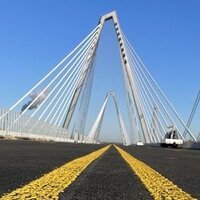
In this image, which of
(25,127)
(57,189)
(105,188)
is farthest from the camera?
(25,127)

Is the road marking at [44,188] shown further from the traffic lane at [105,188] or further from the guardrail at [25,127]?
the guardrail at [25,127]

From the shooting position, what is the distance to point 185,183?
21.8 ft

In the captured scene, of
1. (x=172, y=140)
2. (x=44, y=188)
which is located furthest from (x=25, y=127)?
(x=44, y=188)

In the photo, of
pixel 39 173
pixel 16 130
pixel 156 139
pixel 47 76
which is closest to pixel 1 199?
pixel 39 173

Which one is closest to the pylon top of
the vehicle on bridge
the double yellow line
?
the vehicle on bridge

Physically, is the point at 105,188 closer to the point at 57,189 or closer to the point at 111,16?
the point at 57,189

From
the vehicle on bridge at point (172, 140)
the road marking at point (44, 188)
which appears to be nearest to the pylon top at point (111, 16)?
the vehicle on bridge at point (172, 140)

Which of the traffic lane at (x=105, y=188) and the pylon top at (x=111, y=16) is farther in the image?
Answer: the pylon top at (x=111, y=16)

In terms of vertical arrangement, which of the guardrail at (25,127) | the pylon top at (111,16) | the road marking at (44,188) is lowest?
the road marking at (44,188)

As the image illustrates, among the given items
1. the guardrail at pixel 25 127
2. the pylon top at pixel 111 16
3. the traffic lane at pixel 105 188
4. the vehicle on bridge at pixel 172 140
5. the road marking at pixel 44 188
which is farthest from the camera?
the pylon top at pixel 111 16

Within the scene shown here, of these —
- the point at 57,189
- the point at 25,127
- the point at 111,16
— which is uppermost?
the point at 111,16

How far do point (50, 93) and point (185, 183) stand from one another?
1577 inches

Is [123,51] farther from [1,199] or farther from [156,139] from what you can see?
[1,199]

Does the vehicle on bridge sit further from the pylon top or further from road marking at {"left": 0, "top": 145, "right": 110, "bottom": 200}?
road marking at {"left": 0, "top": 145, "right": 110, "bottom": 200}
